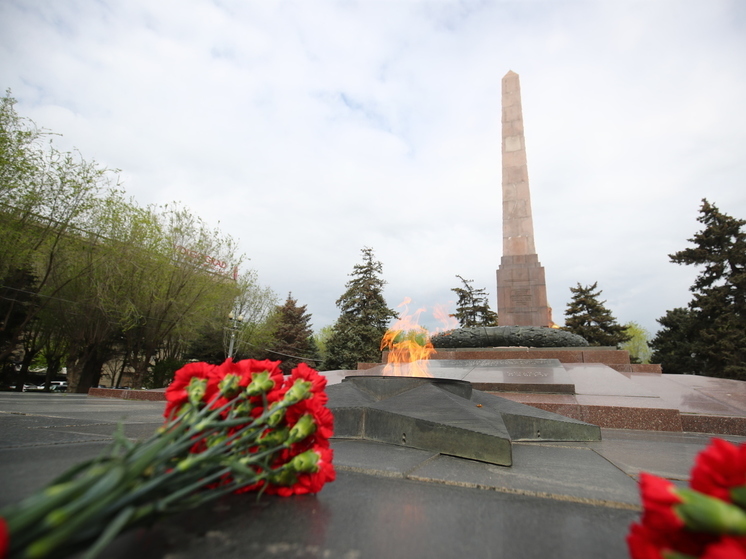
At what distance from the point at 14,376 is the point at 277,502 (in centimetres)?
2799

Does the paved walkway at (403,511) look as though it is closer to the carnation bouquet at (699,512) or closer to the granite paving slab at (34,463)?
the granite paving slab at (34,463)

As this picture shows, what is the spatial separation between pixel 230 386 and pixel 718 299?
26674mm

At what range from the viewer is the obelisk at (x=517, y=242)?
40.4 ft

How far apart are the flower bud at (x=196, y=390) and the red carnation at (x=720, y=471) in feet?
3.62

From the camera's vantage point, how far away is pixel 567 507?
1505mm

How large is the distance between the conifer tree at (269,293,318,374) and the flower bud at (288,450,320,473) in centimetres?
2894

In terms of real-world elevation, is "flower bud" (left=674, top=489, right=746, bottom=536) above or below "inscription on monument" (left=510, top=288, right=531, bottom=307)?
below

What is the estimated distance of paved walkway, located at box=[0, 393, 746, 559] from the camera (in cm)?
100

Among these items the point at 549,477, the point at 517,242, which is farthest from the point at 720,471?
the point at 517,242

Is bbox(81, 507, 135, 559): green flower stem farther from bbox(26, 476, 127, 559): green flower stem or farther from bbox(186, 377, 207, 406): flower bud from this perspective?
bbox(186, 377, 207, 406): flower bud

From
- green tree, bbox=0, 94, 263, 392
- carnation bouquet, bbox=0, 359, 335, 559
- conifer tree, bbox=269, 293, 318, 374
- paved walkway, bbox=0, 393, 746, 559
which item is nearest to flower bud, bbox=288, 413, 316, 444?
carnation bouquet, bbox=0, 359, 335, 559

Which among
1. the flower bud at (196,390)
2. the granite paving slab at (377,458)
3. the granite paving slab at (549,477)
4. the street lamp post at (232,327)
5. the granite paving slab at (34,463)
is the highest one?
the street lamp post at (232,327)

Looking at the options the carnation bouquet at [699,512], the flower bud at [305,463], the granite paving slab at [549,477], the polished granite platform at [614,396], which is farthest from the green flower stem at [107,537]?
the polished granite platform at [614,396]

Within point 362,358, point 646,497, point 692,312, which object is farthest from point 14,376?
point 692,312
